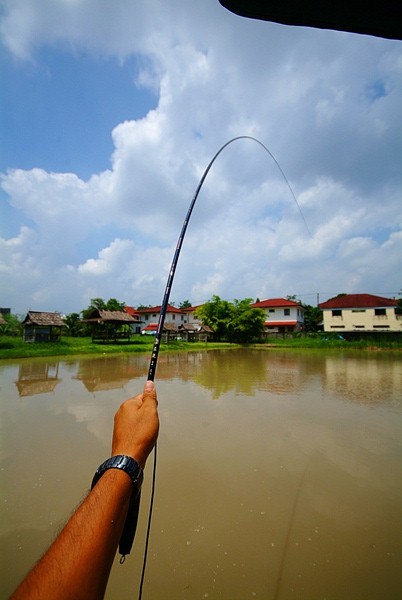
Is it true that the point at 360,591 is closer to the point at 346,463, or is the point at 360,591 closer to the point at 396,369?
the point at 346,463

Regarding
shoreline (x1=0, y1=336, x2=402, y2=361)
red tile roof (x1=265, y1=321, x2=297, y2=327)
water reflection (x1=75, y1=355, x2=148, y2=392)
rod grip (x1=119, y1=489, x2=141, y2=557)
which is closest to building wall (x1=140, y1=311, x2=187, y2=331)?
red tile roof (x1=265, y1=321, x2=297, y2=327)

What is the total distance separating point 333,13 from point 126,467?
2.47 metres

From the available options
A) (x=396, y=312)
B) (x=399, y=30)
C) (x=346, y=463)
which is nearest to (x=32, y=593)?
(x=399, y=30)

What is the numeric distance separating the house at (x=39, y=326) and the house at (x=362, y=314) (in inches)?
1288

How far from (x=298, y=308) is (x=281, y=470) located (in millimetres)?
41359

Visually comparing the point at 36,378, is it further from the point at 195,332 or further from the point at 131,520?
the point at 195,332

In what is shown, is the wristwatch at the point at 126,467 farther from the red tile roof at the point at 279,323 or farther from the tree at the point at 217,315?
the red tile roof at the point at 279,323

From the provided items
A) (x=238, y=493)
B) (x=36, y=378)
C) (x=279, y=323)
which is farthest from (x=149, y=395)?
(x=279, y=323)

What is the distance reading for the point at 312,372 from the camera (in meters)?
13.7

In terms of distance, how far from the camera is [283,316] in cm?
4284

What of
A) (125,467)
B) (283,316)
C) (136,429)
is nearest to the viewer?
(125,467)

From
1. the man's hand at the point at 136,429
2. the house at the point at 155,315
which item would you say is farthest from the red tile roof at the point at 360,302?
the man's hand at the point at 136,429

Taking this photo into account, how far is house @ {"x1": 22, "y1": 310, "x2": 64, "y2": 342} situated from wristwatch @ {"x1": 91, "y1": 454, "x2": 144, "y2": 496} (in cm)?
2491

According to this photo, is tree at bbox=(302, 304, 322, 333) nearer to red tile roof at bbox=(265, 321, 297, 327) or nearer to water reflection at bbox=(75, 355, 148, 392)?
red tile roof at bbox=(265, 321, 297, 327)
